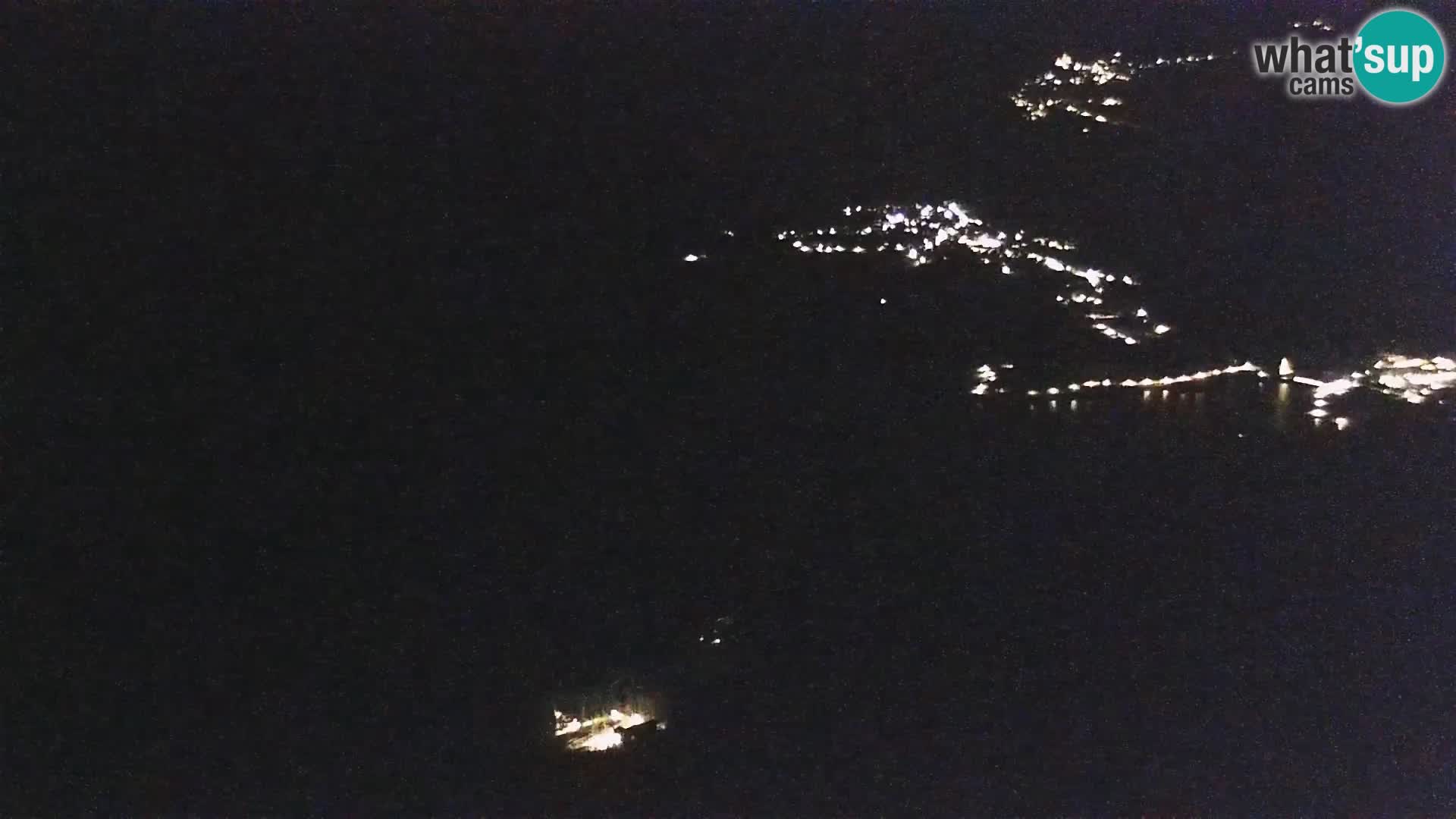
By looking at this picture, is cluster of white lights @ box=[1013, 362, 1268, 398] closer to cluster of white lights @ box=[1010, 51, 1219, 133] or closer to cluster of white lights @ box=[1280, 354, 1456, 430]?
cluster of white lights @ box=[1280, 354, 1456, 430]

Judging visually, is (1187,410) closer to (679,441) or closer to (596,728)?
(679,441)

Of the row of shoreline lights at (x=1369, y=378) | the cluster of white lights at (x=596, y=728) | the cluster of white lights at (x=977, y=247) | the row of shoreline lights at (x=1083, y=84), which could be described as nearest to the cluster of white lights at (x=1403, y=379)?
the row of shoreline lights at (x=1369, y=378)

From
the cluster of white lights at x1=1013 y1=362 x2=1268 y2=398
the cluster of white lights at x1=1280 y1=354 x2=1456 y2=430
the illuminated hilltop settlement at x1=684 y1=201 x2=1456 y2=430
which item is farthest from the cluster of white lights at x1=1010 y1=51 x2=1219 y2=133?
the cluster of white lights at x1=1280 y1=354 x2=1456 y2=430

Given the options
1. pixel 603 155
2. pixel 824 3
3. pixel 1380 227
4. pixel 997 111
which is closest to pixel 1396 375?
pixel 1380 227

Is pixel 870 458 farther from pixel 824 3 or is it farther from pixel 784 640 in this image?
pixel 824 3

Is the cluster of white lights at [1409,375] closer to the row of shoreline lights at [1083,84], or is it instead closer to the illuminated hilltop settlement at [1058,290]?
the illuminated hilltop settlement at [1058,290]
